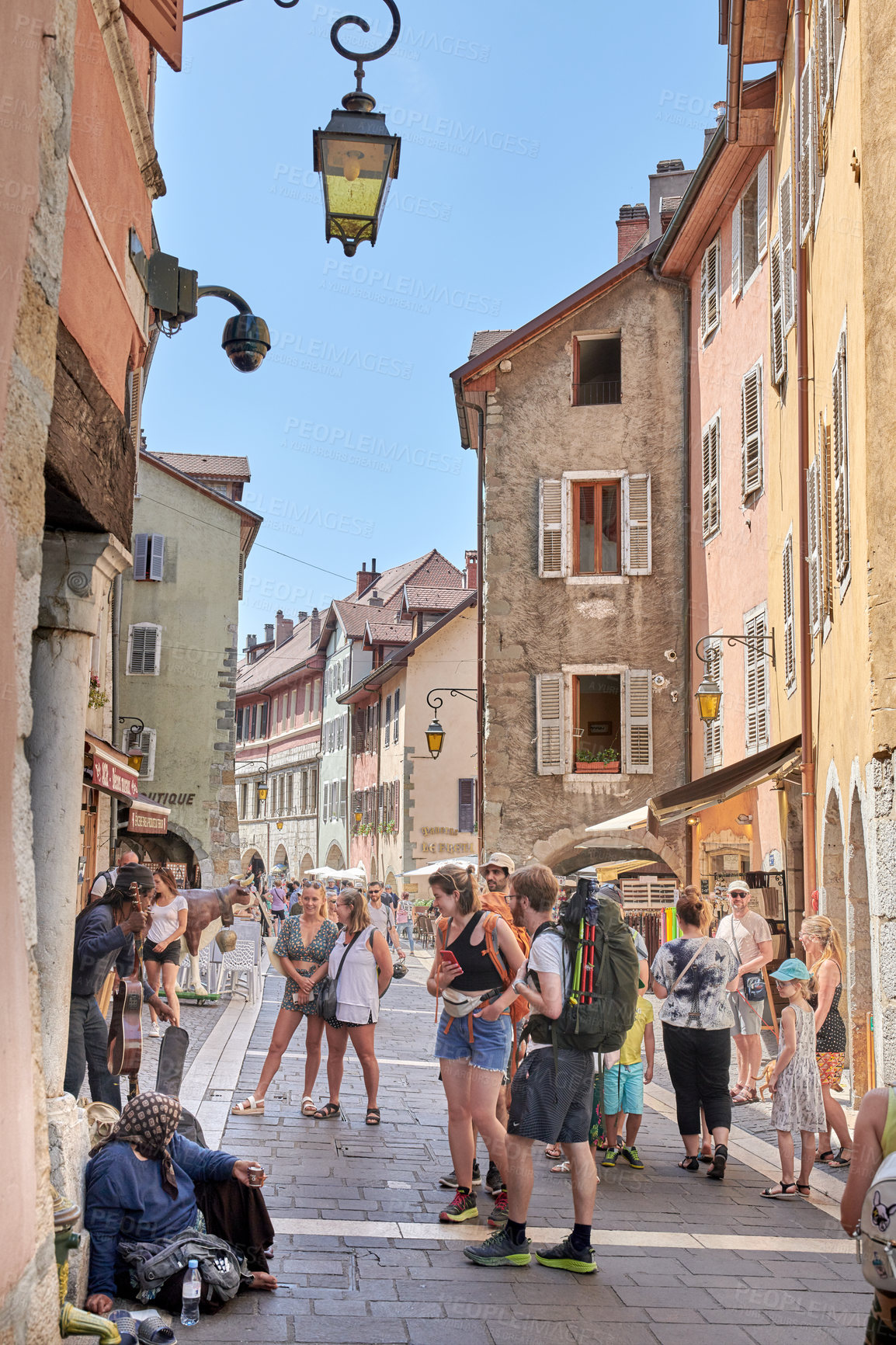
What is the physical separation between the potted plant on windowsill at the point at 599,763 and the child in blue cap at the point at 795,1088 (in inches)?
557

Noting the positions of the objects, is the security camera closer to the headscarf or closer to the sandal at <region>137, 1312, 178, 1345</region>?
the headscarf

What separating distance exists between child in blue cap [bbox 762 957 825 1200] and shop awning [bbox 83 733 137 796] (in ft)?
29.8

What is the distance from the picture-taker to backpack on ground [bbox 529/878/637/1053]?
6.00 meters

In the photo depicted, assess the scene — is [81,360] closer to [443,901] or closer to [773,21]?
[443,901]

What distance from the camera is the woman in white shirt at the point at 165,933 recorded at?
11367 mm

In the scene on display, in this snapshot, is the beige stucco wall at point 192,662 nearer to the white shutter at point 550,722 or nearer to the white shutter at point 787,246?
the white shutter at point 550,722

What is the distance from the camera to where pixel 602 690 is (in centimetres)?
2248

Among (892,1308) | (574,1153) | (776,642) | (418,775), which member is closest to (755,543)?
(776,642)

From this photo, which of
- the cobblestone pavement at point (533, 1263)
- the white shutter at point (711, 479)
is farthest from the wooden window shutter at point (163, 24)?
the white shutter at point (711, 479)

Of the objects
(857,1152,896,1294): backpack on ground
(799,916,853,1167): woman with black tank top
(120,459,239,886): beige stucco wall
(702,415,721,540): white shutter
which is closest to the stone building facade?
(702,415,721,540): white shutter

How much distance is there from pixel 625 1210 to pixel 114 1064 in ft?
10.0

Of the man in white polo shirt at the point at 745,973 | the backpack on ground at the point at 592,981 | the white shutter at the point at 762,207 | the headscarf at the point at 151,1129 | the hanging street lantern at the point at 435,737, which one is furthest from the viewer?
the hanging street lantern at the point at 435,737

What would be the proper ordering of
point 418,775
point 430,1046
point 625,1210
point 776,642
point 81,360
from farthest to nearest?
1. point 418,775
2. point 776,642
3. point 430,1046
4. point 625,1210
5. point 81,360

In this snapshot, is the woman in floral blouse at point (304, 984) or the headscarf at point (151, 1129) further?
the woman in floral blouse at point (304, 984)
